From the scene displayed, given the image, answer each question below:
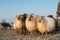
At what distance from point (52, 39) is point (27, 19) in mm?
2835

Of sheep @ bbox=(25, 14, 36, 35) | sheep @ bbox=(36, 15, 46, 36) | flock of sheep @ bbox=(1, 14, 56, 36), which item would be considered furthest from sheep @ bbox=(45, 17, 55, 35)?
sheep @ bbox=(25, 14, 36, 35)

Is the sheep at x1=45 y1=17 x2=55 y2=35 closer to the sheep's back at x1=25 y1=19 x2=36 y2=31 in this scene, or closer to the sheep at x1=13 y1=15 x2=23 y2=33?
the sheep's back at x1=25 y1=19 x2=36 y2=31

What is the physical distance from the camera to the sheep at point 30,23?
14559 mm

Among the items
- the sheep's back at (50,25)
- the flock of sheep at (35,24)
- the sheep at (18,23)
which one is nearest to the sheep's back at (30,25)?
the flock of sheep at (35,24)

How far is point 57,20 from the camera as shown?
16.3m

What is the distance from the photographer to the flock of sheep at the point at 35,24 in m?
14.4

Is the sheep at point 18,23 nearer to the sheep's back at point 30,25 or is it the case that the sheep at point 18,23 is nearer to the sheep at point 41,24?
the sheep's back at point 30,25

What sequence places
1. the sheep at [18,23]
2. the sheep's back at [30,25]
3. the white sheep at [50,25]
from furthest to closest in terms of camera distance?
the sheep at [18,23]
the sheep's back at [30,25]
the white sheep at [50,25]

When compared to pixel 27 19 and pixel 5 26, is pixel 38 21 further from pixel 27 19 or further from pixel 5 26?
pixel 5 26

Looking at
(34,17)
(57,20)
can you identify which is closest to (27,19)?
(34,17)

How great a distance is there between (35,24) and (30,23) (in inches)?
12.8

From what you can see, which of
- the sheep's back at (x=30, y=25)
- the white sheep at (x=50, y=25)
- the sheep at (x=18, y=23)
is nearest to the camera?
the white sheep at (x=50, y=25)

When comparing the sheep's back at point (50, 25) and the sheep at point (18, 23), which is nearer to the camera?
the sheep's back at point (50, 25)

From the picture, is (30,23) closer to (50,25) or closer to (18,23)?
Result: (18,23)
